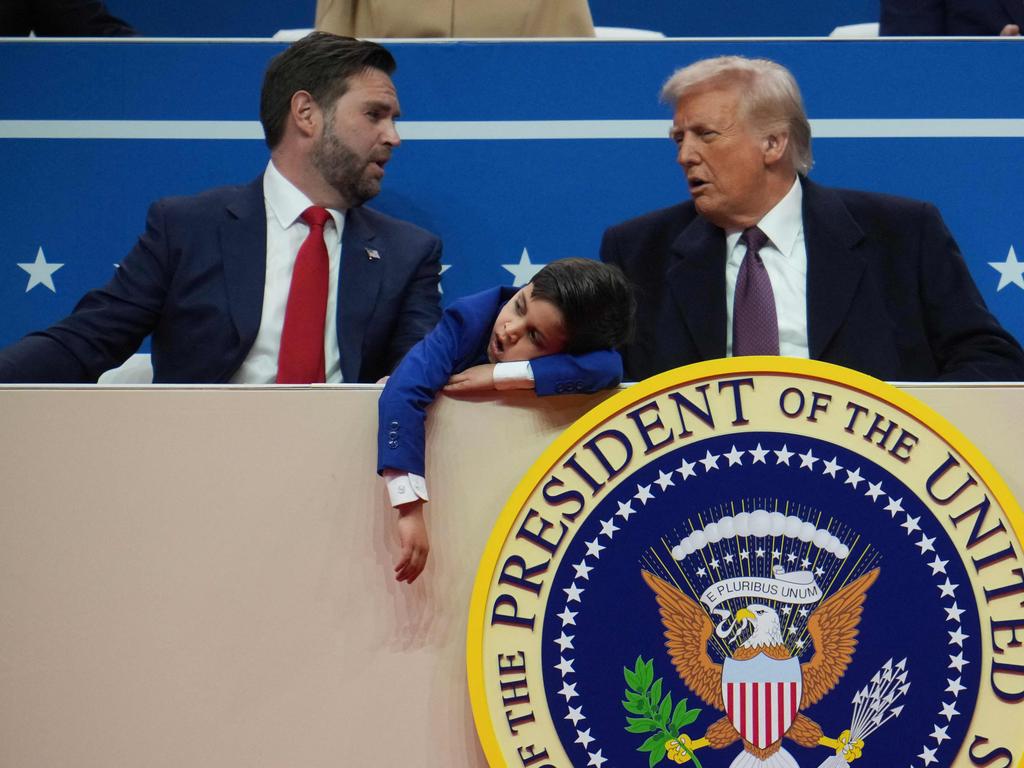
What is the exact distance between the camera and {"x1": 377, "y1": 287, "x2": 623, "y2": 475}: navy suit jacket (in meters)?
1.74

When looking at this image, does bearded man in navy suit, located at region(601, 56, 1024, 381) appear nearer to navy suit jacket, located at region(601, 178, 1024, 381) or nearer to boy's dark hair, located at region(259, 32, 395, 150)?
navy suit jacket, located at region(601, 178, 1024, 381)

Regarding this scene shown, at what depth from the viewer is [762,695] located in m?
1.68

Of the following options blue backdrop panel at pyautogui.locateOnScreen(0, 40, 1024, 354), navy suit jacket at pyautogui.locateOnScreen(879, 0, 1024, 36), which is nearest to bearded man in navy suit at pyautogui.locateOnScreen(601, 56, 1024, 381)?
blue backdrop panel at pyautogui.locateOnScreen(0, 40, 1024, 354)

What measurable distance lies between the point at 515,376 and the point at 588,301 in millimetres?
208

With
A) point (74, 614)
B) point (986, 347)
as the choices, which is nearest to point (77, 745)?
point (74, 614)

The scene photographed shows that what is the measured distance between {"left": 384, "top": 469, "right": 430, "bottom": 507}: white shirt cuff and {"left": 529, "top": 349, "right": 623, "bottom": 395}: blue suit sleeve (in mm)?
189

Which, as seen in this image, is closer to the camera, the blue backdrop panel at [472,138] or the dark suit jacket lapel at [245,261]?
the dark suit jacket lapel at [245,261]

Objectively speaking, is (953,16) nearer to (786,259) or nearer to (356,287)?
(786,259)

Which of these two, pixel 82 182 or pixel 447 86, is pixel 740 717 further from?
pixel 82 182

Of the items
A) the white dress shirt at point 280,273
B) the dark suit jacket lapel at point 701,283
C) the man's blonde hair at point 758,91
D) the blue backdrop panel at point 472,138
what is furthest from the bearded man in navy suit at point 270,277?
the man's blonde hair at point 758,91

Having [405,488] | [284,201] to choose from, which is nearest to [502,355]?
[405,488]

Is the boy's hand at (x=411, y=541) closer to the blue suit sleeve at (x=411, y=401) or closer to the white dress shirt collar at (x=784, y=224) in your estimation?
the blue suit sleeve at (x=411, y=401)

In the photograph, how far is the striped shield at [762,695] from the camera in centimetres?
168

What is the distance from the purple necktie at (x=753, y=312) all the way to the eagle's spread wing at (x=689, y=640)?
27.9 inches
